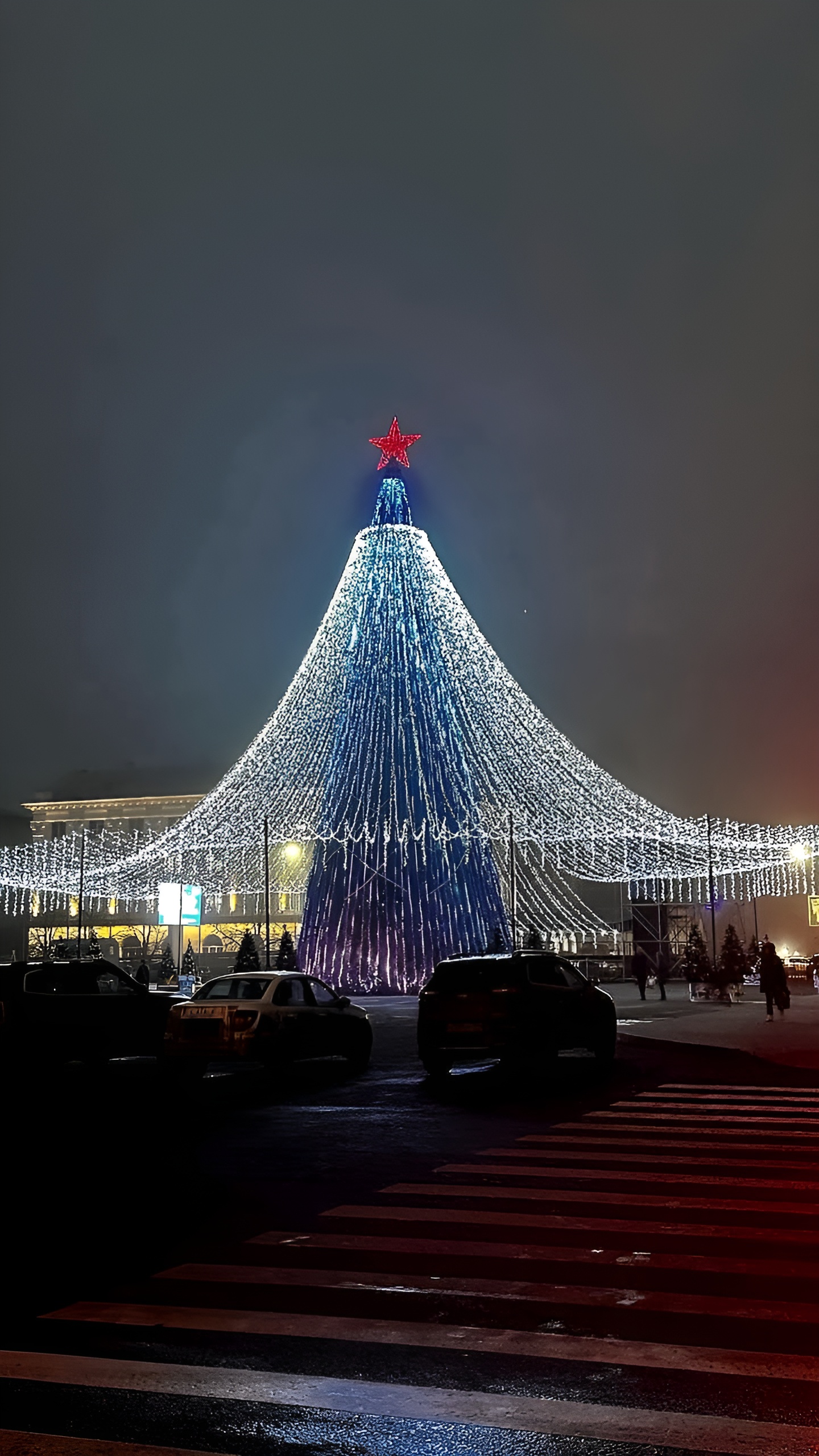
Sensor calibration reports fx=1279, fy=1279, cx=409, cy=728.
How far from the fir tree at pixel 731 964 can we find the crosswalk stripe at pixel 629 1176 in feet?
80.4

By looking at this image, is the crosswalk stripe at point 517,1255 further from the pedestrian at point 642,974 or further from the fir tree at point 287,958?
the fir tree at point 287,958

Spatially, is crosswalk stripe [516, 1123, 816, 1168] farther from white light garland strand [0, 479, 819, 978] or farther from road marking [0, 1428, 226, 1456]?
white light garland strand [0, 479, 819, 978]

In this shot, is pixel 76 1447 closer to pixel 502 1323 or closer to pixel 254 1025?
pixel 502 1323

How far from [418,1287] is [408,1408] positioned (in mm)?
1700

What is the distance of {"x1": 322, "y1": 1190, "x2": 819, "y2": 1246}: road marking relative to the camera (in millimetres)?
7543

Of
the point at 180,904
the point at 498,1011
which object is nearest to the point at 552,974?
the point at 498,1011

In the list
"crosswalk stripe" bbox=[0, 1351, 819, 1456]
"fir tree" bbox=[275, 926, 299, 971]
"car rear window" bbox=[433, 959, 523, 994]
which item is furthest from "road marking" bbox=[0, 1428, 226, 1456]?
"fir tree" bbox=[275, 926, 299, 971]

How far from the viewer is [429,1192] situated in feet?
29.5

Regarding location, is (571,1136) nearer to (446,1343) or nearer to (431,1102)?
(431,1102)

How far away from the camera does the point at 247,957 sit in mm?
42438

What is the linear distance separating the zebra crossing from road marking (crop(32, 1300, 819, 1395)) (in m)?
0.01

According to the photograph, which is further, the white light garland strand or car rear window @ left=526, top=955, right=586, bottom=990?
the white light garland strand

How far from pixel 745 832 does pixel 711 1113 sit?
1200 inches

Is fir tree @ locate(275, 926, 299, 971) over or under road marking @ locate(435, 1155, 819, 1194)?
over
